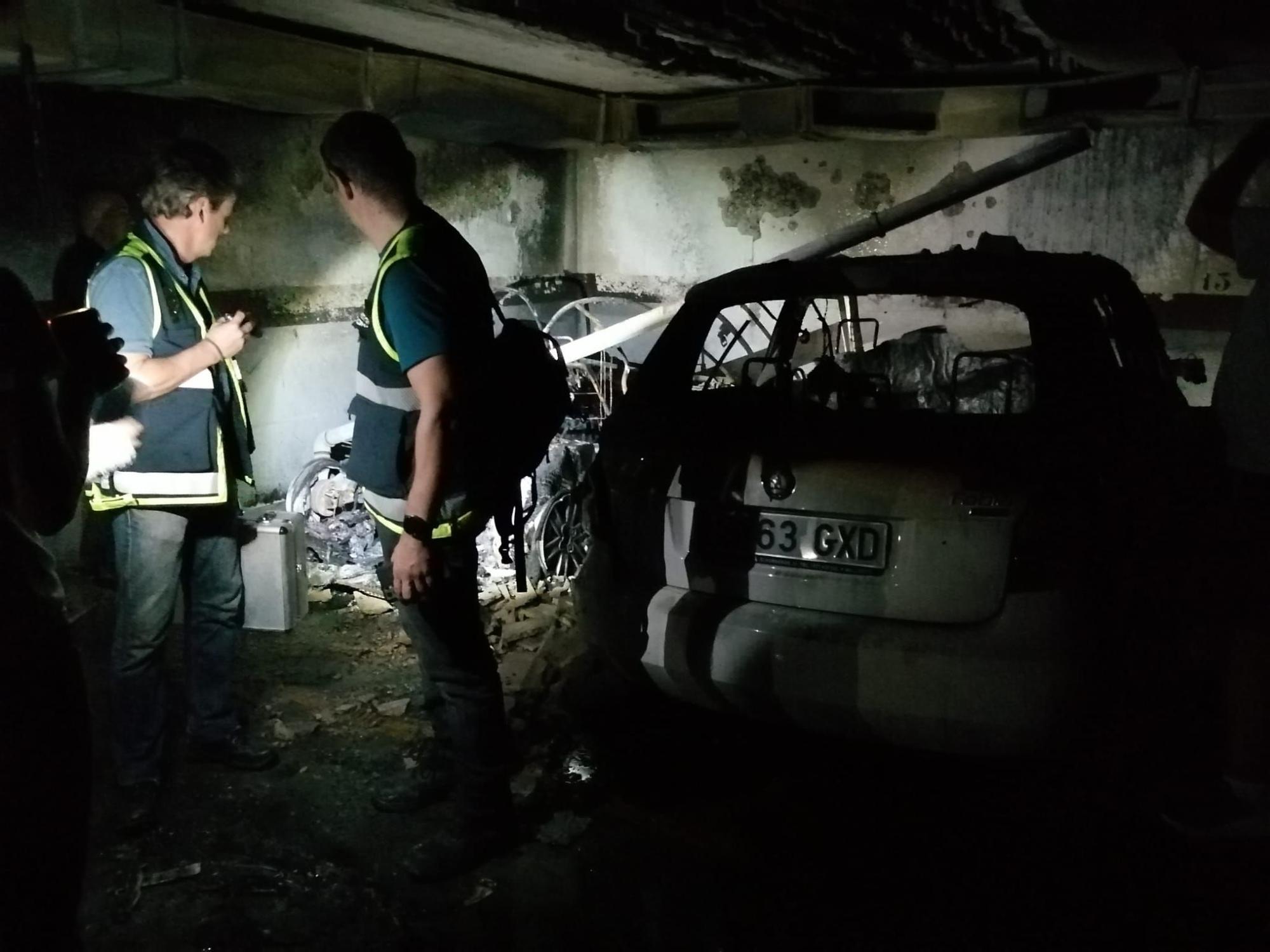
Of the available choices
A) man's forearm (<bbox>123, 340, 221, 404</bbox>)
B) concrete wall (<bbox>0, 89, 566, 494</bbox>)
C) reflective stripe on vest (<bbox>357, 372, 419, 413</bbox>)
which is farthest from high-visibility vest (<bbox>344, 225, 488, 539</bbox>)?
concrete wall (<bbox>0, 89, 566, 494</bbox>)

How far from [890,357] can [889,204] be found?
8.52 ft

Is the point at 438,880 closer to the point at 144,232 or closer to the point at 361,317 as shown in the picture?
the point at 144,232

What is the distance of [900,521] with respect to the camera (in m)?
2.73

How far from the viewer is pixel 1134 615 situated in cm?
275

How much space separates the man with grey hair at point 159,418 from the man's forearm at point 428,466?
0.95m

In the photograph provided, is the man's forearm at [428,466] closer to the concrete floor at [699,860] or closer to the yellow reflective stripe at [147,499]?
the yellow reflective stripe at [147,499]

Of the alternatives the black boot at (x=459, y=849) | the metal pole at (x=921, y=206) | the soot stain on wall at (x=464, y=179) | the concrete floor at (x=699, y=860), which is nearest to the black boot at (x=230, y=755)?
the concrete floor at (x=699, y=860)

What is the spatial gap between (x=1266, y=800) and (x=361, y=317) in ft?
18.7

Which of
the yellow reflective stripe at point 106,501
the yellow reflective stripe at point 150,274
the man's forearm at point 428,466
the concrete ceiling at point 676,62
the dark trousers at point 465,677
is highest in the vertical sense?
the concrete ceiling at point 676,62

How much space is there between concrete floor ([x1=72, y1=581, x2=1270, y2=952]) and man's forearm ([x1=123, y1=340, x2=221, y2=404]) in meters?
Answer: 1.42

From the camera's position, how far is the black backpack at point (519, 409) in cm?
295

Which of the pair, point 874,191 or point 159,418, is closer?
point 159,418

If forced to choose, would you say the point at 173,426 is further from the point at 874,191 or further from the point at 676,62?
the point at 874,191

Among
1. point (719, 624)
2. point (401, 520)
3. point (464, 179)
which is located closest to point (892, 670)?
point (719, 624)
